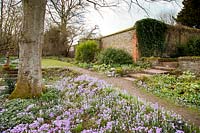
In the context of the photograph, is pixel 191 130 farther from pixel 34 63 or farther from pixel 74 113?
pixel 34 63

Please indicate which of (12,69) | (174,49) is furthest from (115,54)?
(12,69)

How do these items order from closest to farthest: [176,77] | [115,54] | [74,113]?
1. [74,113]
2. [176,77]
3. [115,54]

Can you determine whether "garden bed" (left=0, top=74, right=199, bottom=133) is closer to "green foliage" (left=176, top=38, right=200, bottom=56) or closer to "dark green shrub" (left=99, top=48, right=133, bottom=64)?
"dark green shrub" (left=99, top=48, right=133, bottom=64)

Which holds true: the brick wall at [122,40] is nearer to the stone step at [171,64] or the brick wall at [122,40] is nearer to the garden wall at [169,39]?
the garden wall at [169,39]

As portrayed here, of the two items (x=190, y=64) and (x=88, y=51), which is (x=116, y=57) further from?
(x=190, y=64)

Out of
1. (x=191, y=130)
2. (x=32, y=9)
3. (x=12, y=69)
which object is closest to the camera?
(x=191, y=130)

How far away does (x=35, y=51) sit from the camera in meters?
6.50

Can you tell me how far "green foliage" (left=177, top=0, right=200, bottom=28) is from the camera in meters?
20.9

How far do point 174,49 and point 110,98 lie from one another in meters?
9.93

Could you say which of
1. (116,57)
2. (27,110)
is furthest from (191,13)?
(27,110)

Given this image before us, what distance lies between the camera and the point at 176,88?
7.05m

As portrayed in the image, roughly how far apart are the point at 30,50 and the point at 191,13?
18192 mm

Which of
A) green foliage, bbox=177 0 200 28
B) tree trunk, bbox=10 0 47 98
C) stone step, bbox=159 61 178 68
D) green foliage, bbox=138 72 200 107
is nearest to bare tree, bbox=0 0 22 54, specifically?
tree trunk, bbox=10 0 47 98

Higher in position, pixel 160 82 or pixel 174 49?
pixel 174 49
